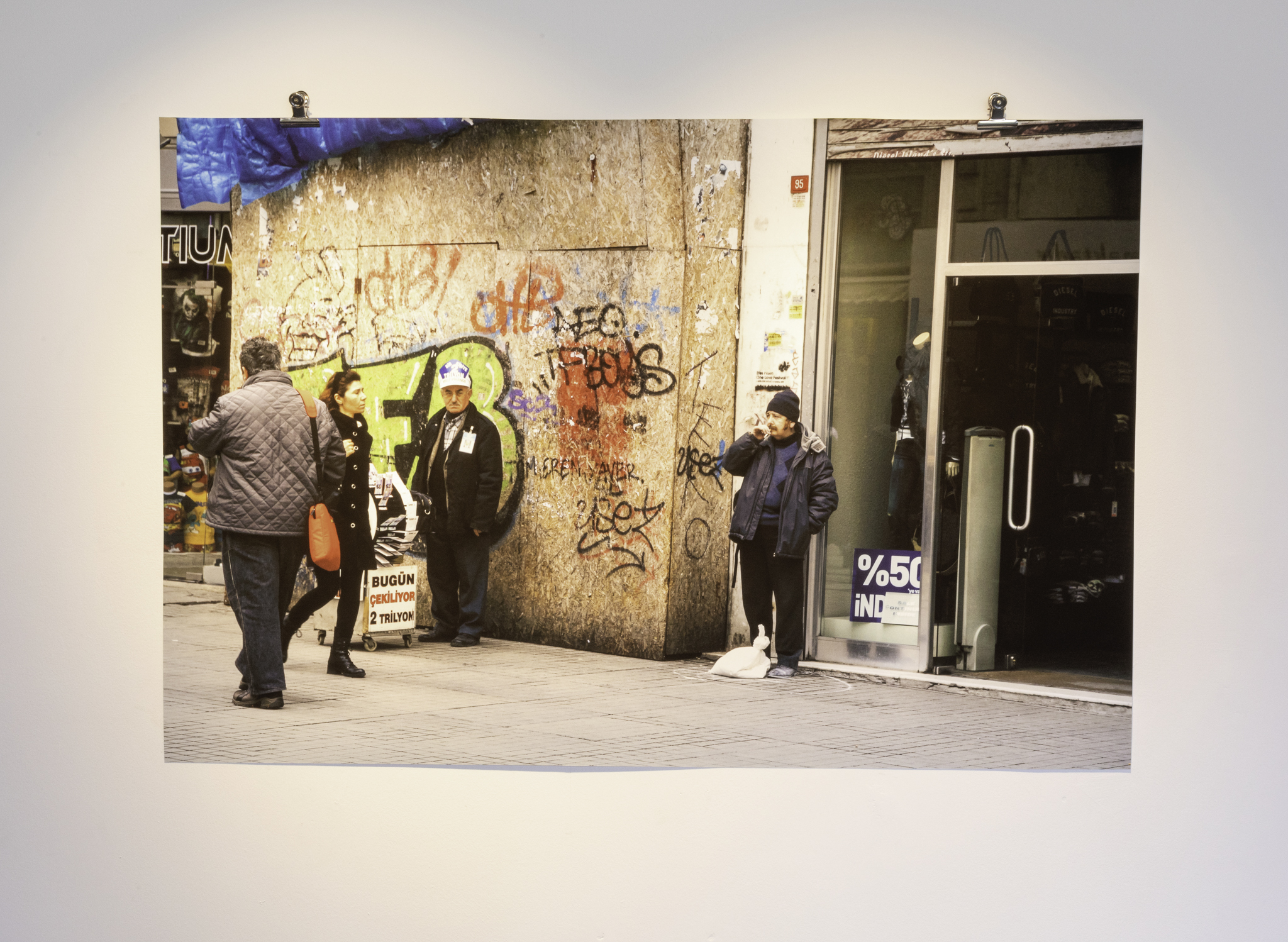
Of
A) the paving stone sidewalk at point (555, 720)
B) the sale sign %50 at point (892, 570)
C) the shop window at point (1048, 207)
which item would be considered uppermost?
the shop window at point (1048, 207)

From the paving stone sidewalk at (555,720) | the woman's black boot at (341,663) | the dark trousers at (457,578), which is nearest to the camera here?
the paving stone sidewalk at (555,720)

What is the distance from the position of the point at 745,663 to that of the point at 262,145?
2.16 metres

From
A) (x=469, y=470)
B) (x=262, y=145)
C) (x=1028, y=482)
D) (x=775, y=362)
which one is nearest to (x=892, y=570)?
(x=1028, y=482)

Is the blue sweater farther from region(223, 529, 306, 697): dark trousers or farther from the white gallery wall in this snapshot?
region(223, 529, 306, 697): dark trousers

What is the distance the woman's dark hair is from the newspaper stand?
0.79 feet

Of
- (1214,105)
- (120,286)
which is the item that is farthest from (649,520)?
(1214,105)

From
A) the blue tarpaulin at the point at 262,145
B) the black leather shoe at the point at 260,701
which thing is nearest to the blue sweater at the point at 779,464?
the blue tarpaulin at the point at 262,145

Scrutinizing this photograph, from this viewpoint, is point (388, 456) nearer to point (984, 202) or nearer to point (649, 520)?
point (649, 520)

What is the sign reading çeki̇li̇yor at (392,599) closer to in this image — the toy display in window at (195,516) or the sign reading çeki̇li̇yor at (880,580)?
the toy display in window at (195,516)

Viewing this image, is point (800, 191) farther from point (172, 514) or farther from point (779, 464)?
point (172, 514)

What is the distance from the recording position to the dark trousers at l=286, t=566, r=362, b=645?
4.13 meters

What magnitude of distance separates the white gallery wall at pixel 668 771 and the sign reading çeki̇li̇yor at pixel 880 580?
1.70ft

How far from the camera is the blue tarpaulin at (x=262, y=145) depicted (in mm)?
4062

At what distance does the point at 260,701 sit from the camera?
4.11m
